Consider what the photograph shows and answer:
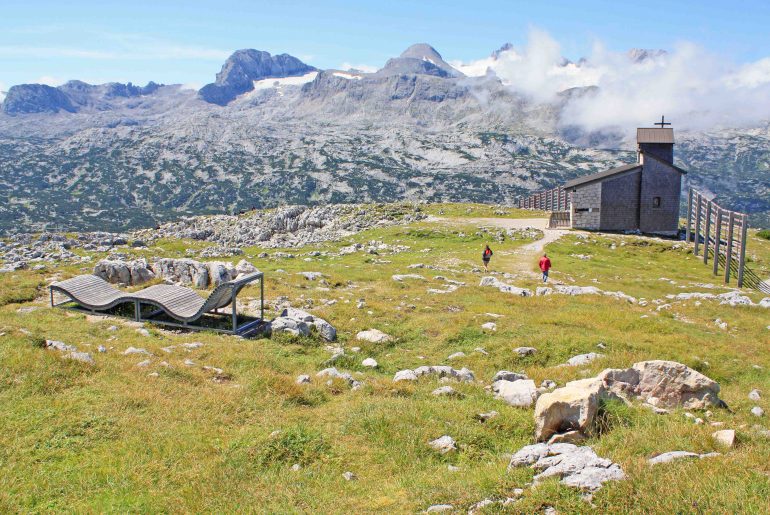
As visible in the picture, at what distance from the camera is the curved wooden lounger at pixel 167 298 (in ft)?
59.2

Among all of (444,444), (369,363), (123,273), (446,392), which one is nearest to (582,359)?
(446,392)

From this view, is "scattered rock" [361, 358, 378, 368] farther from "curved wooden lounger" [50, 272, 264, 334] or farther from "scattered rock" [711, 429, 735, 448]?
"scattered rock" [711, 429, 735, 448]

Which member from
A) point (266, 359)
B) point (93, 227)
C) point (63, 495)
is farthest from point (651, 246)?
point (93, 227)

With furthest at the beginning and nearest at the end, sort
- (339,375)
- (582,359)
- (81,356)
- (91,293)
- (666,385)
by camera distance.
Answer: (91,293), (582,359), (339,375), (81,356), (666,385)

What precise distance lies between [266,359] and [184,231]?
71098 mm

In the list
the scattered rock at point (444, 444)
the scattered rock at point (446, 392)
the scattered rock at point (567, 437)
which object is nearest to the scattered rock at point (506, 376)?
the scattered rock at point (446, 392)

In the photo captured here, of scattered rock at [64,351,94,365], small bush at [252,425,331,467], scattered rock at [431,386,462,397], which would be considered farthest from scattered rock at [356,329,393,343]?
scattered rock at [64,351,94,365]

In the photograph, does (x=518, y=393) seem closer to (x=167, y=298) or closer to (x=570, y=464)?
(x=570, y=464)

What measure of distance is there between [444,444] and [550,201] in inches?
3066

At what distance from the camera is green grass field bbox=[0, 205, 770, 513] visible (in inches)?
291

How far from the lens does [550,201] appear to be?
82000mm

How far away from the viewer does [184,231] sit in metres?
79.9

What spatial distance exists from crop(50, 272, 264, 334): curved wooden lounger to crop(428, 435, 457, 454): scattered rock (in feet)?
33.4

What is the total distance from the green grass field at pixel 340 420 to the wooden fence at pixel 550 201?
176 feet
